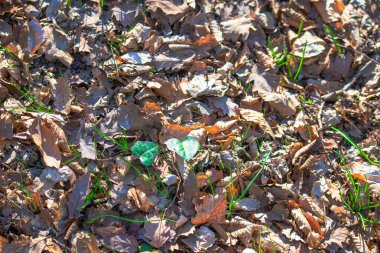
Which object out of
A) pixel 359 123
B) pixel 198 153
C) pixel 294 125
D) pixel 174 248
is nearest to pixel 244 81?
pixel 294 125

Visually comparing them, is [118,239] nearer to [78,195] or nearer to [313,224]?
[78,195]

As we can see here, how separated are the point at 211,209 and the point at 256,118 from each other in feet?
2.39

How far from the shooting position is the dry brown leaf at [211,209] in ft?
8.71

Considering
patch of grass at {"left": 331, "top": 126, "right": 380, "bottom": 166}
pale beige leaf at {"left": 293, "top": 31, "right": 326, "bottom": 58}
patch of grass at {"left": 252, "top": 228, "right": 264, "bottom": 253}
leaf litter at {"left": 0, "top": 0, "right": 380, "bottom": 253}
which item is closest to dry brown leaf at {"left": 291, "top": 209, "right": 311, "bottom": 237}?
leaf litter at {"left": 0, "top": 0, "right": 380, "bottom": 253}

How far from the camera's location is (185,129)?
9.43 feet

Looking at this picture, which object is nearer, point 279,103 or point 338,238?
point 338,238

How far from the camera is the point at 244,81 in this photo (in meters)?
3.20

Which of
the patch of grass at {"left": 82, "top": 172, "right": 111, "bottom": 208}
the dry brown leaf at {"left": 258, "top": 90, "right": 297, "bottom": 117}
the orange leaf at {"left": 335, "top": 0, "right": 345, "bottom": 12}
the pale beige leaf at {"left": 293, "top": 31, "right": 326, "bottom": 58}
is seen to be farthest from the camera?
the orange leaf at {"left": 335, "top": 0, "right": 345, "bottom": 12}

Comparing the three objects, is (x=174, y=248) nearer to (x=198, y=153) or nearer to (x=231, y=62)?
(x=198, y=153)

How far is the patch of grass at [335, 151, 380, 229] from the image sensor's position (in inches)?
114

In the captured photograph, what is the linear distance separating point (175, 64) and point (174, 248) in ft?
4.08

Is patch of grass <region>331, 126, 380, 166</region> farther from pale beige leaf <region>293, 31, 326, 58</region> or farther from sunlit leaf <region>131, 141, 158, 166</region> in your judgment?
sunlit leaf <region>131, 141, 158, 166</region>

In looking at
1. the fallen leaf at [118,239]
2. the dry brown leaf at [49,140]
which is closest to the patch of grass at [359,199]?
the fallen leaf at [118,239]

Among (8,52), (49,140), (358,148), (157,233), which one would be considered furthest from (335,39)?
(8,52)
